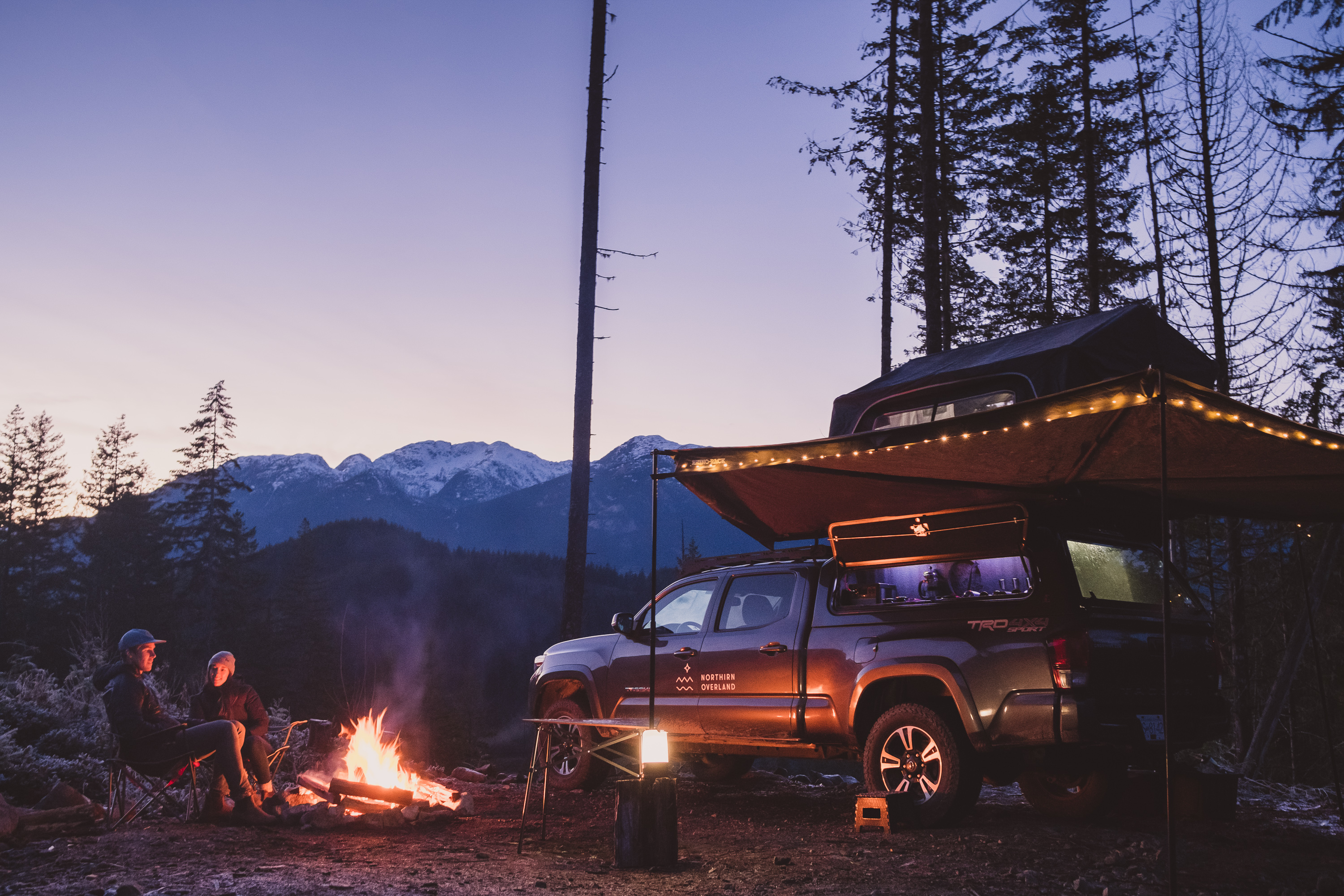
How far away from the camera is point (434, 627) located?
2608 inches

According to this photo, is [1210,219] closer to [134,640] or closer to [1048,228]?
[1048,228]

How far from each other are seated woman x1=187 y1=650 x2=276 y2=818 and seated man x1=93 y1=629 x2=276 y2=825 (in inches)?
14.1

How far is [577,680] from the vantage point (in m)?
8.90

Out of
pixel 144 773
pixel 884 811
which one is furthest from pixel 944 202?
pixel 144 773

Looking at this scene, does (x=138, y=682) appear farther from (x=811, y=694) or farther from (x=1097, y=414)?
(x=1097, y=414)

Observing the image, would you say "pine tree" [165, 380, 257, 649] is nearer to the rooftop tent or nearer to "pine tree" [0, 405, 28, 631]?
"pine tree" [0, 405, 28, 631]

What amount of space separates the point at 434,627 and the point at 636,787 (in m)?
64.0

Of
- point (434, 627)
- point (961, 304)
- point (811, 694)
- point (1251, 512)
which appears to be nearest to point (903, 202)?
point (961, 304)

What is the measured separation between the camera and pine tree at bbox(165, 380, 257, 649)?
143 ft

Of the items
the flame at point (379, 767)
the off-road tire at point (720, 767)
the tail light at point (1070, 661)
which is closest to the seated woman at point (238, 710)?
the flame at point (379, 767)

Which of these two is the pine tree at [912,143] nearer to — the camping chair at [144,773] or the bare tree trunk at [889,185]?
the bare tree trunk at [889,185]

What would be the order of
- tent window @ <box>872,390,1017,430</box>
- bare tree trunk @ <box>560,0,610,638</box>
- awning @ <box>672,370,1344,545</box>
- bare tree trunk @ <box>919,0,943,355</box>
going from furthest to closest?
bare tree trunk @ <box>919,0,943,355</box> < bare tree trunk @ <box>560,0,610,638</box> < tent window @ <box>872,390,1017,430</box> < awning @ <box>672,370,1344,545</box>

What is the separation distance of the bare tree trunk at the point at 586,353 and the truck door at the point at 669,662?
2850 millimetres

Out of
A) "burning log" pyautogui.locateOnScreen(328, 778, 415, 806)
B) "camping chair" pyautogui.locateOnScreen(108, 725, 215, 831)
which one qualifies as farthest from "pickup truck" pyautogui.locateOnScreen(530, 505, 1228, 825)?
"camping chair" pyautogui.locateOnScreen(108, 725, 215, 831)
